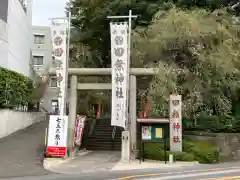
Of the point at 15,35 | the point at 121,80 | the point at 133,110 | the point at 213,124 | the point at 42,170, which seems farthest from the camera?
the point at 15,35

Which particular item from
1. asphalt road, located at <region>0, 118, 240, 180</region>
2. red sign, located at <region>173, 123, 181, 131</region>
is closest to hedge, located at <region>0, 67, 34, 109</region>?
asphalt road, located at <region>0, 118, 240, 180</region>

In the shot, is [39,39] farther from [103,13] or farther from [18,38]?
[103,13]

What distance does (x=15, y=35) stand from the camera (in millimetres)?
31797

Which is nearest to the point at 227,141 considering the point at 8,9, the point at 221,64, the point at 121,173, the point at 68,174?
the point at 221,64

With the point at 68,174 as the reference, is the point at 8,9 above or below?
above

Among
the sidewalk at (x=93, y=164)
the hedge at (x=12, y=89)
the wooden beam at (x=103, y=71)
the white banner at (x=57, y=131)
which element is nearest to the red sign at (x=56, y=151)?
the white banner at (x=57, y=131)

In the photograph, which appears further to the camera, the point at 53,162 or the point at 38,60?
the point at 38,60

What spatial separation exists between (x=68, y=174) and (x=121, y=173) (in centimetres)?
204

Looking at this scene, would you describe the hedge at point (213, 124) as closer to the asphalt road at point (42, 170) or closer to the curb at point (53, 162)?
the asphalt road at point (42, 170)

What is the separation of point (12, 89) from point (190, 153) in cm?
1364

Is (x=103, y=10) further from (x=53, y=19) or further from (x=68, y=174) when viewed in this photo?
(x=68, y=174)

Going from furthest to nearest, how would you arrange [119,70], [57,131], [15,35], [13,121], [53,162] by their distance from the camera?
[15,35]
[13,121]
[119,70]
[57,131]
[53,162]

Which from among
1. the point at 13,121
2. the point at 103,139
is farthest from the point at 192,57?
the point at 13,121

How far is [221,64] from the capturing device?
20.8m
